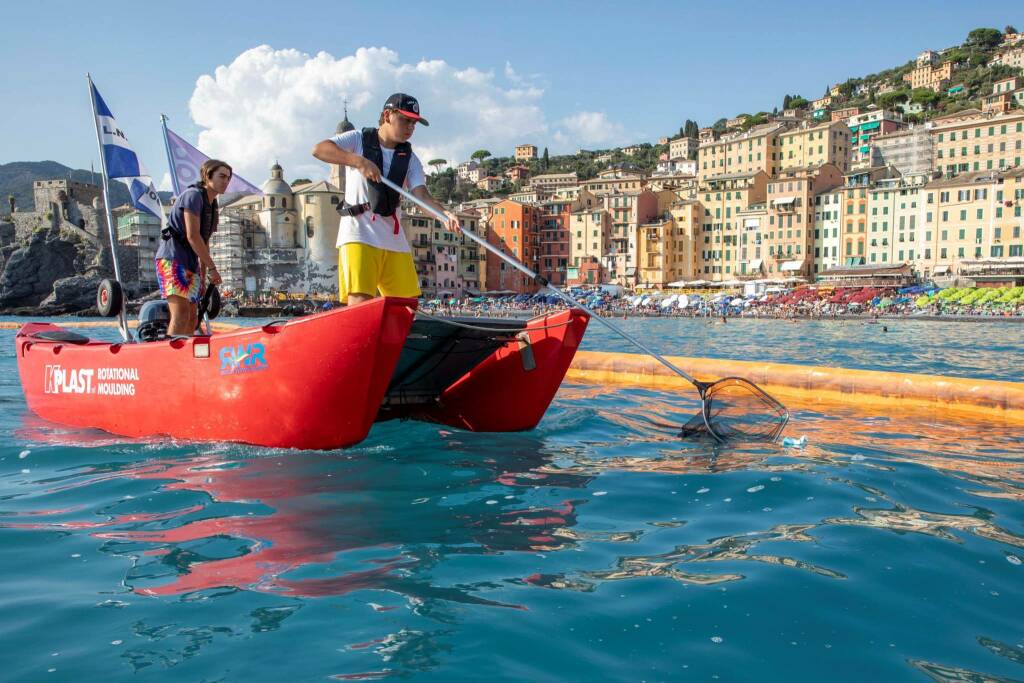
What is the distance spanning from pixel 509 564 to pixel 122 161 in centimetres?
793

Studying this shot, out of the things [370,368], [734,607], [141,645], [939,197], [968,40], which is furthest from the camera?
[968,40]

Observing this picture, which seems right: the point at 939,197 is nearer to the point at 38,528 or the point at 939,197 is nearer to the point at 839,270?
the point at 839,270

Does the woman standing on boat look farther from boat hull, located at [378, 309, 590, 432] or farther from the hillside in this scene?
the hillside

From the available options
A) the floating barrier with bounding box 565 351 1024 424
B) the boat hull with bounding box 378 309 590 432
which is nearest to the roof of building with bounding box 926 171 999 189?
the floating barrier with bounding box 565 351 1024 424

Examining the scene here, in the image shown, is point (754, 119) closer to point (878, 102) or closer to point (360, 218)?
point (878, 102)

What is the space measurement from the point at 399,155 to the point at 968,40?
201 m

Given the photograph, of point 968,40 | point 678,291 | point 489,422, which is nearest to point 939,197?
point 678,291

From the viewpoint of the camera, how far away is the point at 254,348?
4.88 m

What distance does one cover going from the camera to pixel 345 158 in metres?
4.74

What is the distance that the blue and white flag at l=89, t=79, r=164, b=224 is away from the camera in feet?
28.1

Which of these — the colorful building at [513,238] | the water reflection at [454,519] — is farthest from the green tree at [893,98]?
the water reflection at [454,519]

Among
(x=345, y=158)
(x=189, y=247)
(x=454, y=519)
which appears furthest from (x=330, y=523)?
Result: (x=189, y=247)

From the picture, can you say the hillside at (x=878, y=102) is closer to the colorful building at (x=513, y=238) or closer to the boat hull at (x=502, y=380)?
the colorful building at (x=513, y=238)

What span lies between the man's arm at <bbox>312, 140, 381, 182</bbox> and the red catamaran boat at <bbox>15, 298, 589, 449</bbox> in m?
0.88
